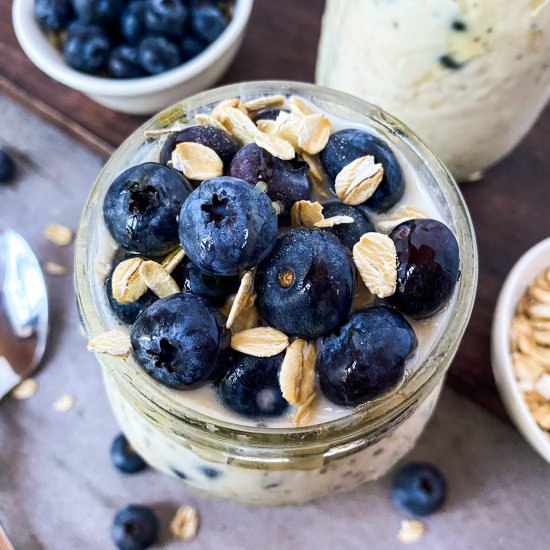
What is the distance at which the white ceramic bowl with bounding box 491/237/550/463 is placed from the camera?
75 cm

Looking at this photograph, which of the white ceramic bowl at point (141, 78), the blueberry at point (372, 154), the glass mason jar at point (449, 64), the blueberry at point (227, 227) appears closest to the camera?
the blueberry at point (227, 227)

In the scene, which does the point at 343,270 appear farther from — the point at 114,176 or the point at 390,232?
the point at 114,176

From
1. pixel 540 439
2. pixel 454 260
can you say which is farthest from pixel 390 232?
pixel 540 439

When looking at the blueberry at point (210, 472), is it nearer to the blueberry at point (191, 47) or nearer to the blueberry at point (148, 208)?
the blueberry at point (148, 208)

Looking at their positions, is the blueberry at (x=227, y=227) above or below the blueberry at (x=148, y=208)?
above

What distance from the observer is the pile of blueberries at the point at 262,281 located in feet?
1.59

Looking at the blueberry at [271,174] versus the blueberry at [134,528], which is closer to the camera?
the blueberry at [271,174]

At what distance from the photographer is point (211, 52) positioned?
37.0 inches

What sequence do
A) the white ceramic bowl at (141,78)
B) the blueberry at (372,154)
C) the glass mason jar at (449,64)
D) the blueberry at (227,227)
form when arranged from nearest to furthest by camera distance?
the blueberry at (227,227) → the blueberry at (372,154) → the glass mason jar at (449,64) → the white ceramic bowl at (141,78)

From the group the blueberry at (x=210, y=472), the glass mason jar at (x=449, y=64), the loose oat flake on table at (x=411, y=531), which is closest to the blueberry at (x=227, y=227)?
the blueberry at (x=210, y=472)

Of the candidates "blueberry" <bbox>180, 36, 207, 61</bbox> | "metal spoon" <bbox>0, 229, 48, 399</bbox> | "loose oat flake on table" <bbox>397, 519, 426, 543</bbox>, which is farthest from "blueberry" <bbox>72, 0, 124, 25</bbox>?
"loose oat flake on table" <bbox>397, 519, 426, 543</bbox>

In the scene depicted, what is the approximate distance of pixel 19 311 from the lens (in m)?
0.90

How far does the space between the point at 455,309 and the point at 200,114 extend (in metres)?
0.30

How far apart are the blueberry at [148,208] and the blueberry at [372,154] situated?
0.43 ft
